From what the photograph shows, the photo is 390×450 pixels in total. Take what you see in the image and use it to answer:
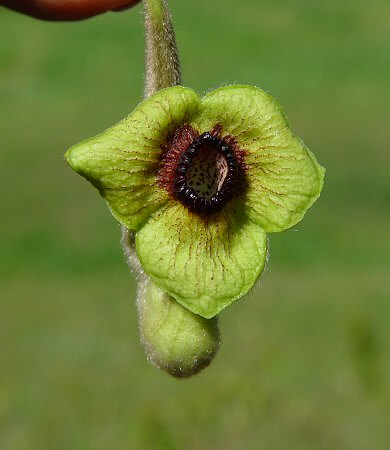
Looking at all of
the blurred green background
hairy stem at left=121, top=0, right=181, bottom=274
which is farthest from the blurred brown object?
hairy stem at left=121, top=0, right=181, bottom=274

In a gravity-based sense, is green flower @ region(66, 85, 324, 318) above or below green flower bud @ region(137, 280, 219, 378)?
above

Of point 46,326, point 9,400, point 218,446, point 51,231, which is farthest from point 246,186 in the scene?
point 51,231

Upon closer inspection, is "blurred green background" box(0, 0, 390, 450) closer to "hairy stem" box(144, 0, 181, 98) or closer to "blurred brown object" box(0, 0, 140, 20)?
"hairy stem" box(144, 0, 181, 98)

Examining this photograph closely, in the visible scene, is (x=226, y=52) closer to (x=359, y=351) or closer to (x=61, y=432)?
(x=359, y=351)

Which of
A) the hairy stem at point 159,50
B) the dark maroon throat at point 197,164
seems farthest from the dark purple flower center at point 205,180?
the hairy stem at point 159,50

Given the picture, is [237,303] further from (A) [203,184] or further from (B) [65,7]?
(A) [203,184]

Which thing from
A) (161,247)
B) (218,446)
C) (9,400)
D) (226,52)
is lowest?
(226,52)
